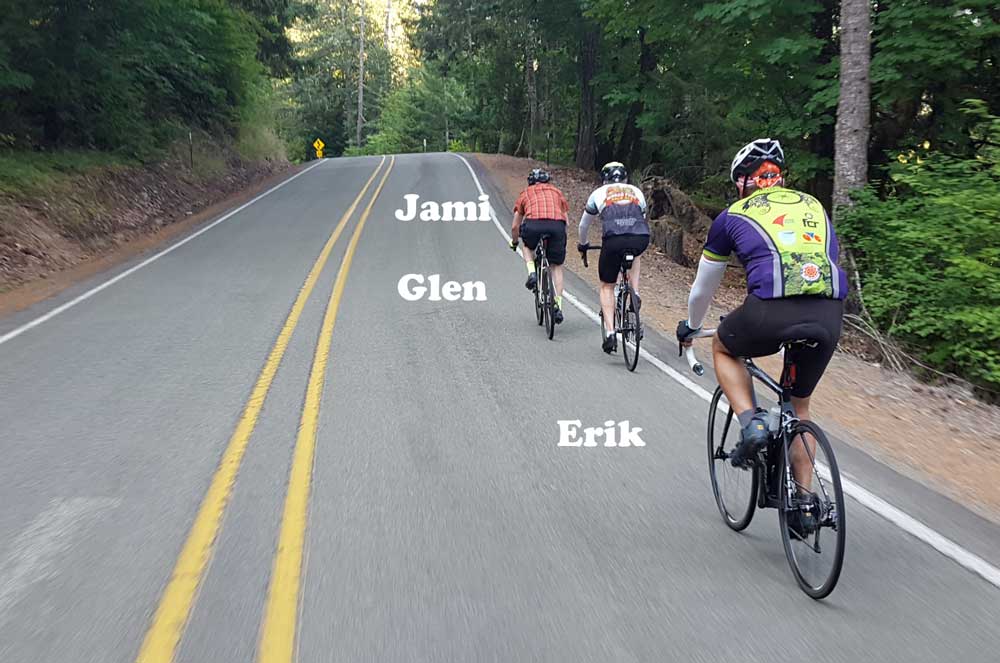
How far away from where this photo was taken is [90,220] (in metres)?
18.2

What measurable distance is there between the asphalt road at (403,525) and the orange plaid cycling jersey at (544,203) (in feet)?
6.02

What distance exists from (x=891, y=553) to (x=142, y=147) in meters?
24.6

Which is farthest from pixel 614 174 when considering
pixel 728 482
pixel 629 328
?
pixel 728 482

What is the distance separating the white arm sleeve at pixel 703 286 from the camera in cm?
426

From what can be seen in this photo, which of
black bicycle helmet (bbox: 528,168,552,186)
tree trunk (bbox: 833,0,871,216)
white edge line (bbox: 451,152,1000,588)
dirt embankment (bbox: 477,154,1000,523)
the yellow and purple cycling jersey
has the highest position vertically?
tree trunk (bbox: 833,0,871,216)

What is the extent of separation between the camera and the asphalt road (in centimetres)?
344

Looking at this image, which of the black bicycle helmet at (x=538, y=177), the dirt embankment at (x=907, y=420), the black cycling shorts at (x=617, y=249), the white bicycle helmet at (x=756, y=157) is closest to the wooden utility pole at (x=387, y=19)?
the dirt embankment at (x=907, y=420)

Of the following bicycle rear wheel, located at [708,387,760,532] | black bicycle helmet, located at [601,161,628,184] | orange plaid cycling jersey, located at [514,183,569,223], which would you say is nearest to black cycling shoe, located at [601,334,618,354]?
black bicycle helmet, located at [601,161,628,184]

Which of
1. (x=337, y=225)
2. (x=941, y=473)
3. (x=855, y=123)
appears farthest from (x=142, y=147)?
(x=941, y=473)

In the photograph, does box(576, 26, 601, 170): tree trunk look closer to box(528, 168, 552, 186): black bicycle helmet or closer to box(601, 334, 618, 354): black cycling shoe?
box(528, 168, 552, 186): black bicycle helmet

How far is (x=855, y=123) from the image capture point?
1122 cm

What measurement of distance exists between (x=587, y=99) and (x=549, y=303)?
21387mm

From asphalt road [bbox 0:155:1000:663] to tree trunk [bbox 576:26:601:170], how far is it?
2105 cm

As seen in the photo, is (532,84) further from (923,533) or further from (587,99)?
(923,533)
